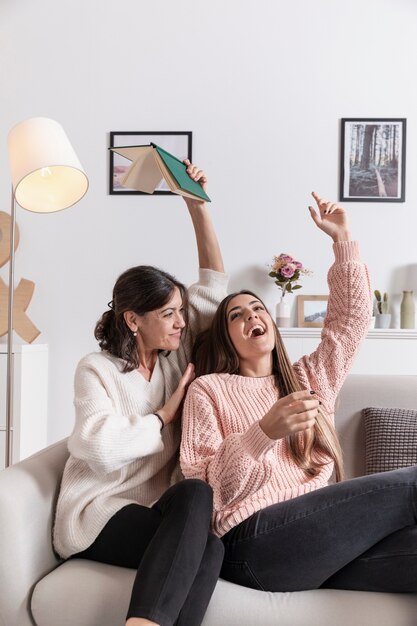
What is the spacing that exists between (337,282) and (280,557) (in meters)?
0.84

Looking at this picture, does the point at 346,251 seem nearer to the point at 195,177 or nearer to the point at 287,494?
the point at 195,177

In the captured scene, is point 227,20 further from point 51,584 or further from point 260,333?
point 51,584

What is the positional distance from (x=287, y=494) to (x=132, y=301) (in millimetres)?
693

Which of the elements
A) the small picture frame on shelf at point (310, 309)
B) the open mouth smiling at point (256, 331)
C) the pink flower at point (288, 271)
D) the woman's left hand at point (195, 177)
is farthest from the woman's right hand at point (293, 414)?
the small picture frame on shelf at point (310, 309)

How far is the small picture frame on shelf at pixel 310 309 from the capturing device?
163 inches

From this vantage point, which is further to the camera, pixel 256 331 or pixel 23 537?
pixel 256 331

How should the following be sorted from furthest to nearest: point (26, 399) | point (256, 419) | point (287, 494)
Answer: point (26, 399), point (256, 419), point (287, 494)

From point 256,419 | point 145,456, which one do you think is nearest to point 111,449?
point 145,456

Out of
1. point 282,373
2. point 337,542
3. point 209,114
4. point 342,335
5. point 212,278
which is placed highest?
point 209,114

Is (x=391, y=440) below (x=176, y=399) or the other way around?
below

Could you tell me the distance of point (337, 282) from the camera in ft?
7.43

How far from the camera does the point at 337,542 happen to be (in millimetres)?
1792

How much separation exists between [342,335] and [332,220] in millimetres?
377

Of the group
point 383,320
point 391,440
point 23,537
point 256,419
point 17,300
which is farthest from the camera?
point 17,300
